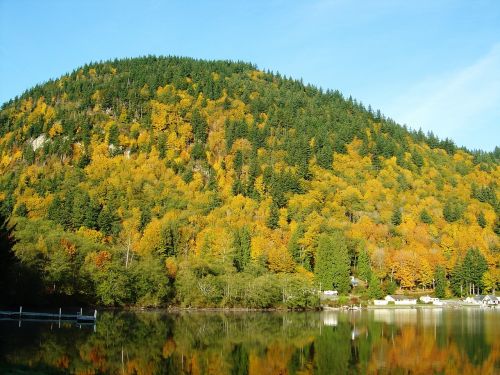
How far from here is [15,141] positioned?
177 m

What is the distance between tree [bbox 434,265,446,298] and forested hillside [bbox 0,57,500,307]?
339 mm

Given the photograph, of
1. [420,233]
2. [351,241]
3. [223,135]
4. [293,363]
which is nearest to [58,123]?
[223,135]

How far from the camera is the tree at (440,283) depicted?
129m

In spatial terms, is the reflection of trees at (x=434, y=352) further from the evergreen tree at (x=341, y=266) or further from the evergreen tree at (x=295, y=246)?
the evergreen tree at (x=295, y=246)

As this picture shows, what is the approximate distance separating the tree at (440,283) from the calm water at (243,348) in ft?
194

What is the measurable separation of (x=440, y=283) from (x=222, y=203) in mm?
59363

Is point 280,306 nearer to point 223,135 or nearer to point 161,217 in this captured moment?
point 161,217

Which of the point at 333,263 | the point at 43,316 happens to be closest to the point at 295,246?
the point at 333,263

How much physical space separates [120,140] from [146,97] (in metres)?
28.5

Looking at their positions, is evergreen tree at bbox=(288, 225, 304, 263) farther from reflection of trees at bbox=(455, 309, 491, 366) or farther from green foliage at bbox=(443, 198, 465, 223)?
reflection of trees at bbox=(455, 309, 491, 366)

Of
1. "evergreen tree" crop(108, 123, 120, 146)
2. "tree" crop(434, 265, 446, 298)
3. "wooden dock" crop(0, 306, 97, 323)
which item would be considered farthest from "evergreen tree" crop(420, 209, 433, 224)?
"wooden dock" crop(0, 306, 97, 323)

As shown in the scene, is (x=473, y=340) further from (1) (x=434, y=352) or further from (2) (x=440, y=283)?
(2) (x=440, y=283)

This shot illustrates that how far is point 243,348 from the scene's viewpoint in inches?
1896

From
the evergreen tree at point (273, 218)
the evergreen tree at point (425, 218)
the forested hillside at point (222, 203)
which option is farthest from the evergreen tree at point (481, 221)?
the evergreen tree at point (273, 218)
